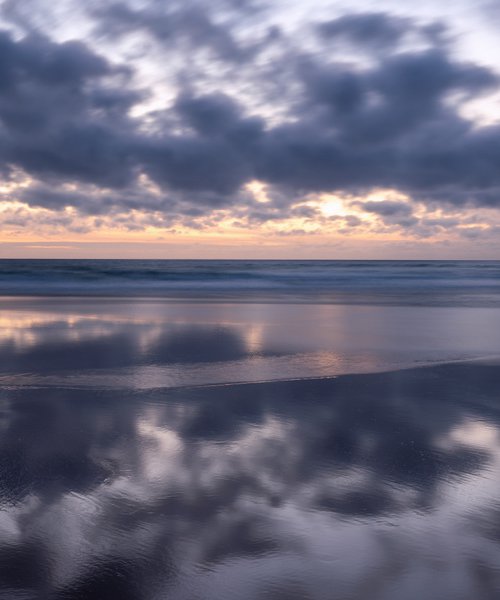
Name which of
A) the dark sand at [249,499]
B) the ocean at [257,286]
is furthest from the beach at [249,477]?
the ocean at [257,286]

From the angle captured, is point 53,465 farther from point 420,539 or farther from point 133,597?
point 420,539

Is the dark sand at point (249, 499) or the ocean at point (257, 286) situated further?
the ocean at point (257, 286)

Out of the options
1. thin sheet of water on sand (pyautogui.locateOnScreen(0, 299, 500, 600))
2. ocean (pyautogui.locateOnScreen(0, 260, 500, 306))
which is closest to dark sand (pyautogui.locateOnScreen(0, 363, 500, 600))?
thin sheet of water on sand (pyautogui.locateOnScreen(0, 299, 500, 600))

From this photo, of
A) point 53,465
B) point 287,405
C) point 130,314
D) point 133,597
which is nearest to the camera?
point 133,597

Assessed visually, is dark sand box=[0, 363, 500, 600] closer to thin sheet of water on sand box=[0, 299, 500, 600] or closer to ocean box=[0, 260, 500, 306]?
thin sheet of water on sand box=[0, 299, 500, 600]

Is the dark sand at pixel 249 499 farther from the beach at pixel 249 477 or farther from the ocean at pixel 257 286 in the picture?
the ocean at pixel 257 286

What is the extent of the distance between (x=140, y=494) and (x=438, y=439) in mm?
2296

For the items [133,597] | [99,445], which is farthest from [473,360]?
[133,597]

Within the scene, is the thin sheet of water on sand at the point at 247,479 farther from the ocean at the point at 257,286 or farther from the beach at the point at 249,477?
the ocean at the point at 257,286

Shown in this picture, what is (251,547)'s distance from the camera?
2.93 metres

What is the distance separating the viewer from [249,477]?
3.80 m

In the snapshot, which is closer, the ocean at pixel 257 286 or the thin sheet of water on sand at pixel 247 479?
the thin sheet of water on sand at pixel 247 479

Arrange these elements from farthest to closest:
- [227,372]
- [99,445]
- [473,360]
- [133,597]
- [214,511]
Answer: [473,360]
[227,372]
[99,445]
[214,511]
[133,597]

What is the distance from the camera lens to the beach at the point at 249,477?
270cm
